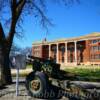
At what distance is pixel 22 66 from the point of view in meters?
13.2

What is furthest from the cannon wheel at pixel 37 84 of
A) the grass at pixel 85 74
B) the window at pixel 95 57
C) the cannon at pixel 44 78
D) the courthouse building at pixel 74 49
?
the window at pixel 95 57

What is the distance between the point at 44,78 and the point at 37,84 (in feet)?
1.65

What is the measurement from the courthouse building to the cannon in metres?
82.7

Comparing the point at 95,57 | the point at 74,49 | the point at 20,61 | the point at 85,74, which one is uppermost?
the point at 74,49

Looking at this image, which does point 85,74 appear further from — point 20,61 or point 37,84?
point 37,84

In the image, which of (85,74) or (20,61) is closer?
(20,61)

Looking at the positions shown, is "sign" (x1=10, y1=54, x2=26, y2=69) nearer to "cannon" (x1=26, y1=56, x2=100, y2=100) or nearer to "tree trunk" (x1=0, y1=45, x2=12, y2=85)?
"cannon" (x1=26, y1=56, x2=100, y2=100)

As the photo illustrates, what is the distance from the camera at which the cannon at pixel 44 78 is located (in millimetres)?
12023

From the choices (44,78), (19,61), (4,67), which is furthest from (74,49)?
(44,78)

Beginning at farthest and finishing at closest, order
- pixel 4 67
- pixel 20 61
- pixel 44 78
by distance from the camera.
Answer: pixel 4 67 < pixel 20 61 < pixel 44 78

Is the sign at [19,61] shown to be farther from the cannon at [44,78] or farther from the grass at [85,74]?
the grass at [85,74]

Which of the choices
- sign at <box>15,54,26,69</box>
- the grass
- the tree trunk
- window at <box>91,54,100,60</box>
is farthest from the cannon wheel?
window at <box>91,54,100,60</box>

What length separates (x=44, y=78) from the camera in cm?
1240

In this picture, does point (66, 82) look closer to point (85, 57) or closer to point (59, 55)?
point (85, 57)
